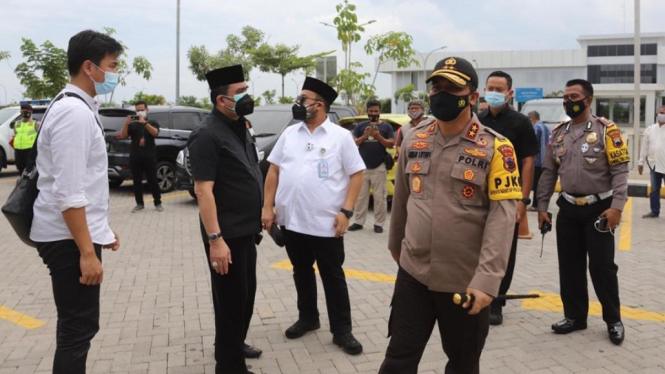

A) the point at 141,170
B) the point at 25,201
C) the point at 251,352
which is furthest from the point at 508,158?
the point at 141,170

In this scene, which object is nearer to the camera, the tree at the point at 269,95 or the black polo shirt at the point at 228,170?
the black polo shirt at the point at 228,170

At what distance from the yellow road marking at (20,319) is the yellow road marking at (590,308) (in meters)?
4.17

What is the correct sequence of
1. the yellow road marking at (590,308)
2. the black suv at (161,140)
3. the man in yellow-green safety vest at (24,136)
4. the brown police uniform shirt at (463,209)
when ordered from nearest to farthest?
1. the brown police uniform shirt at (463,209)
2. the yellow road marking at (590,308)
3. the man in yellow-green safety vest at (24,136)
4. the black suv at (161,140)

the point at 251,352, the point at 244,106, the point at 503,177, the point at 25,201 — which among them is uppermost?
the point at 244,106

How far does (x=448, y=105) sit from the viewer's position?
2.88 metres

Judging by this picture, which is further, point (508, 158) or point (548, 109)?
point (548, 109)

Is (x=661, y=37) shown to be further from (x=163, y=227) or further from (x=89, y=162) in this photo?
(x=89, y=162)

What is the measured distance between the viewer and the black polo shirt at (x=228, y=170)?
3.64 metres

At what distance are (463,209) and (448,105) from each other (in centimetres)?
49

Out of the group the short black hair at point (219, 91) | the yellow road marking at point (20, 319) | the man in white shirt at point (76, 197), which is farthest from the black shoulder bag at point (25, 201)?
the yellow road marking at point (20, 319)

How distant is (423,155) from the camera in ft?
9.73

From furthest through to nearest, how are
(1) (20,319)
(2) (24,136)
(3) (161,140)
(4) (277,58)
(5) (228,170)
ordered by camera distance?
1. (4) (277,58)
2. (3) (161,140)
3. (2) (24,136)
4. (1) (20,319)
5. (5) (228,170)

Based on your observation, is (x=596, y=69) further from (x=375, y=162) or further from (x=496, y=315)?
(x=496, y=315)

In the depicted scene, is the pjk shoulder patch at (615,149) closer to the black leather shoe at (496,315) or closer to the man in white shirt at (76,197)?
the black leather shoe at (496,315)
